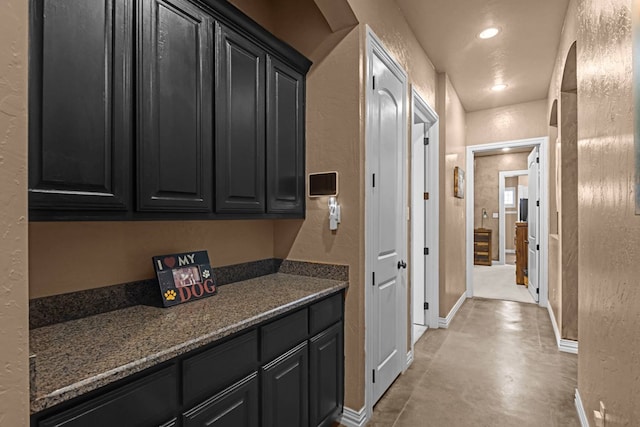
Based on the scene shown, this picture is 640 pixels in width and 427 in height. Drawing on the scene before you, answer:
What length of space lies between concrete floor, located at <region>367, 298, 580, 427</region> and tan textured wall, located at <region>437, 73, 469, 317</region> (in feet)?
1.78

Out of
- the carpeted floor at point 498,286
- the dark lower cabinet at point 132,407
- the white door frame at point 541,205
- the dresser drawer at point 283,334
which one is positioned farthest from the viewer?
the carpeted floor at point 498,286

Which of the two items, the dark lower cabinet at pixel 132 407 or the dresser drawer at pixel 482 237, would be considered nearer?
the dark lower cabinet at pixel 132 407

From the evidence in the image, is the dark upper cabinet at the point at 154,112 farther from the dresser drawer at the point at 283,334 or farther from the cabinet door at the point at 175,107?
the dresser drawer at the point at 283,334

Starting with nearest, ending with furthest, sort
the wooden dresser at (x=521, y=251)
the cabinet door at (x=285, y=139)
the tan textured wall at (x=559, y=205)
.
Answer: the cabinet door at (x=285, y=139), the tan textured wall at (x=559, y=205), the wooden dresser at (x=521, y=251)

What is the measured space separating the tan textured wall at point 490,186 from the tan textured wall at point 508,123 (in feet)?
12.6

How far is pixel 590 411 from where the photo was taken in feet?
6.38

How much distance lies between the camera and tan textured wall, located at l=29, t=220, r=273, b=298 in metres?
1.27

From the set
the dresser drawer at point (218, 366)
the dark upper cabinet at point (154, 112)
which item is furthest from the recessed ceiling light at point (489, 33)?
the dresser drawer at point (218, 366)

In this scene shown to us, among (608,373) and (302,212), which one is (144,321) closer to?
(302,212)

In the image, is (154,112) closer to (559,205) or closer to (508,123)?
(559,205)

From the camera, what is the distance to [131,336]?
1188 mm

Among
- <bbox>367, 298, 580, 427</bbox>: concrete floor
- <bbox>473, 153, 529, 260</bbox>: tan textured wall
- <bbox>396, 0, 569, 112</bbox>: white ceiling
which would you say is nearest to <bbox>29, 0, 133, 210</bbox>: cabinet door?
<bbox>367, 298, 580, 427</bbox>: concrete floor

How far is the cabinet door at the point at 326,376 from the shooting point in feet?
6.02

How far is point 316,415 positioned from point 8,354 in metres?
1.53
